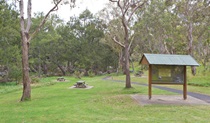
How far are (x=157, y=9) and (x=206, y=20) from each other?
19.7 feet

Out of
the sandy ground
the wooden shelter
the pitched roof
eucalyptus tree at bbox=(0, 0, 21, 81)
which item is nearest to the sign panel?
the wooden shelter

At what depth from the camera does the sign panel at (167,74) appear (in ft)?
36.0

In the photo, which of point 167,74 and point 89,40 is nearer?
point 167,74

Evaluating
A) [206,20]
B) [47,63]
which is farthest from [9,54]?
[206,20]

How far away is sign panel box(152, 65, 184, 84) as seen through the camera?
11.0 meters

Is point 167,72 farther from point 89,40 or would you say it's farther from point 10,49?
point 89,40

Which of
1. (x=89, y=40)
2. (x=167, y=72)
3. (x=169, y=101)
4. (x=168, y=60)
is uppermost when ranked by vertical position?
(x=89, y=40)

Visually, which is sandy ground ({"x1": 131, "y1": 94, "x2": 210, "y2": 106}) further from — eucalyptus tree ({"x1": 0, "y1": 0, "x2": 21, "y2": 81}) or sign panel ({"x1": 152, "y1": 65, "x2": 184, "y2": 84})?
eucalyptus tree ({"x1": 0, "y1": 0, "x2": 21, "y2": 81})

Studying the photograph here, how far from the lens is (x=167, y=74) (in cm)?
1097

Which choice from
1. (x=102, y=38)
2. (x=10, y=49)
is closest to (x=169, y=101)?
(x=10, y=49)

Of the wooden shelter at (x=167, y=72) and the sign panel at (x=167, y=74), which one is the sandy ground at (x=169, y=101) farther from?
the sign panel at (x=167, y=74)

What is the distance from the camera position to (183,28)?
2814 centimetres

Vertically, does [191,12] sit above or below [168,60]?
above

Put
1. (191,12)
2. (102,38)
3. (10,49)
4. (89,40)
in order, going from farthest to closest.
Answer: (89,40), (102,38), (10,49), (191,12)
